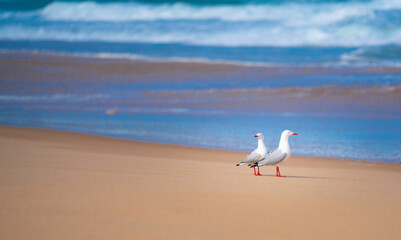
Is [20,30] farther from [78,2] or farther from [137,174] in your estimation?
[137,174]

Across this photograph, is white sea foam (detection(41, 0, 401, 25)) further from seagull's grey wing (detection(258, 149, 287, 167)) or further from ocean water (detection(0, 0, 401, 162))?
seagull's grey wing (detection(258, 149, 287, 167))

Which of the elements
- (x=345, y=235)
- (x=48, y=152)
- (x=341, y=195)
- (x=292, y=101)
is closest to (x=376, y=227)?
(x=345, y=235)

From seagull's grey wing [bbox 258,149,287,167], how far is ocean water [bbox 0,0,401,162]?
2.52 m

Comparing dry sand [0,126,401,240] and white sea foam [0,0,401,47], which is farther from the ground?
white sea foam [0,0,401,47]

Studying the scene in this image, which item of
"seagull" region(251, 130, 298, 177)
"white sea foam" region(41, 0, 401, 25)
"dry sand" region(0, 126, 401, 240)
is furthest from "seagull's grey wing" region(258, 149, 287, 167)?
"white sea foam" region(41, 0, 401, 25)

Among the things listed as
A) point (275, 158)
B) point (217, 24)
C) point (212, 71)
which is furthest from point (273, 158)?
point (217, 24)

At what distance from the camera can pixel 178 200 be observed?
466 centimetres

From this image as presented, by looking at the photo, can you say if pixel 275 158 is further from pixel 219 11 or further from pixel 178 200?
pixel 219 11

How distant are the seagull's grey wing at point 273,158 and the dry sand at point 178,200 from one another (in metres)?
0.22

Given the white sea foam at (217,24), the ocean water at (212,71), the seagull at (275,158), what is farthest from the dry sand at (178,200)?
the white sea foam at (217,24)

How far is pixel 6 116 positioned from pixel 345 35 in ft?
69.4

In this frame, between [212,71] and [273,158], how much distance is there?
57.4 feet

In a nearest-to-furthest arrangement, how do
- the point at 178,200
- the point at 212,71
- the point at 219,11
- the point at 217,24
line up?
the point at 178,200 → the point at 212,71 → the point at 217,24 → the point at 219,11

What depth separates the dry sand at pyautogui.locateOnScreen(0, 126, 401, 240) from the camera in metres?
3.90
